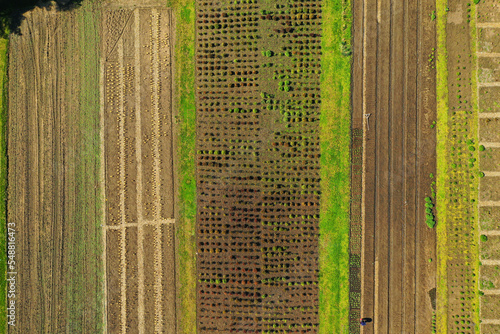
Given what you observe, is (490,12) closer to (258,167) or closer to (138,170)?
(258,167)

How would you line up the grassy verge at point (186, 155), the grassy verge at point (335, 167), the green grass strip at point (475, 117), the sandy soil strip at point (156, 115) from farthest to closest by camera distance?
the sandy soil strip at point (156, 115) → the grassy verge at point (186, 155) → the grassy verge at point (335, 167) → the green grass strip at point (475, 117)

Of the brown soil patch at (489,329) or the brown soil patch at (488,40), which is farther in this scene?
the brown soil patch at (488,40)

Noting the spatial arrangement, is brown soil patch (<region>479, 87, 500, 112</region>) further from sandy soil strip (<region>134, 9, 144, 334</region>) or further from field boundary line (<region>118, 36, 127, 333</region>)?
field boundary line (<region>118, 36, 127, 333</region>)

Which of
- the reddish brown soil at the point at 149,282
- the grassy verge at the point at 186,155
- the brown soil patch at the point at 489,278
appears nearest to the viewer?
the brown soil patch at the point at 489,278

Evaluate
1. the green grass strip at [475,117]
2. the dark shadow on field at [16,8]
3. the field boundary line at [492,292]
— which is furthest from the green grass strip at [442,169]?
the dark shadow on field at [16,8]

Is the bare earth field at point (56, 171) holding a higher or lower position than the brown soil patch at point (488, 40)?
lower

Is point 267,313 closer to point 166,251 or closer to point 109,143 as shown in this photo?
point 166,251

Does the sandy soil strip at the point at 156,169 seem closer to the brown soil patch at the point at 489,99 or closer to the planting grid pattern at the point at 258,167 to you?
the planting grid pattern at the point at 258,167
